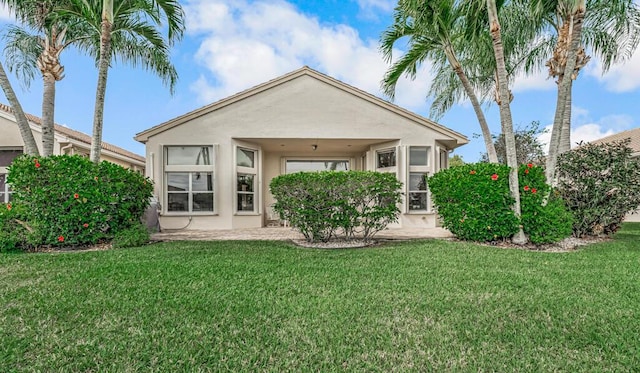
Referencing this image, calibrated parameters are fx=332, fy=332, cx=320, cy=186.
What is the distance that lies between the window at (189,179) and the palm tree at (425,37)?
7221 millimetres

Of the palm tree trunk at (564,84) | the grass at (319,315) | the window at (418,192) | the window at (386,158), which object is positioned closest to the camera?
the grass at (319,315)

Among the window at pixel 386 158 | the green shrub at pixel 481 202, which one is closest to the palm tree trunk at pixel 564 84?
the green shrub at pixel 481 202

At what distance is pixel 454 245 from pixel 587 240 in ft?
14.1

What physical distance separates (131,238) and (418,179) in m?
9.82

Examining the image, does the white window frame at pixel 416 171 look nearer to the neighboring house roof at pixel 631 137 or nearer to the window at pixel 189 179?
the window at pixel 189 179

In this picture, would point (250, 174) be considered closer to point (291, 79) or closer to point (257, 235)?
point (257, 235)

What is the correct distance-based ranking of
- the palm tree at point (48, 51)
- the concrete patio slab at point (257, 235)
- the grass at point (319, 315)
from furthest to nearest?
the palm tree at point (48, 51), the concrete patio slab at point (257, 235), the grass at point (319, 315)

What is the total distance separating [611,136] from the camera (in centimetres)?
2186

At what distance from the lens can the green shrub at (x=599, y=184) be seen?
28.9ft

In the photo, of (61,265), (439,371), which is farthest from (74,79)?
(439,371)

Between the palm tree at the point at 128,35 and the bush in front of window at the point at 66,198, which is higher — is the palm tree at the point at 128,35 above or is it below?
above

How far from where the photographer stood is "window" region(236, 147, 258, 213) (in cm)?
1277

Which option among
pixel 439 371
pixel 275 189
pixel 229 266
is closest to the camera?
pixel 439 371

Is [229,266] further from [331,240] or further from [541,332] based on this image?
[541,332]
